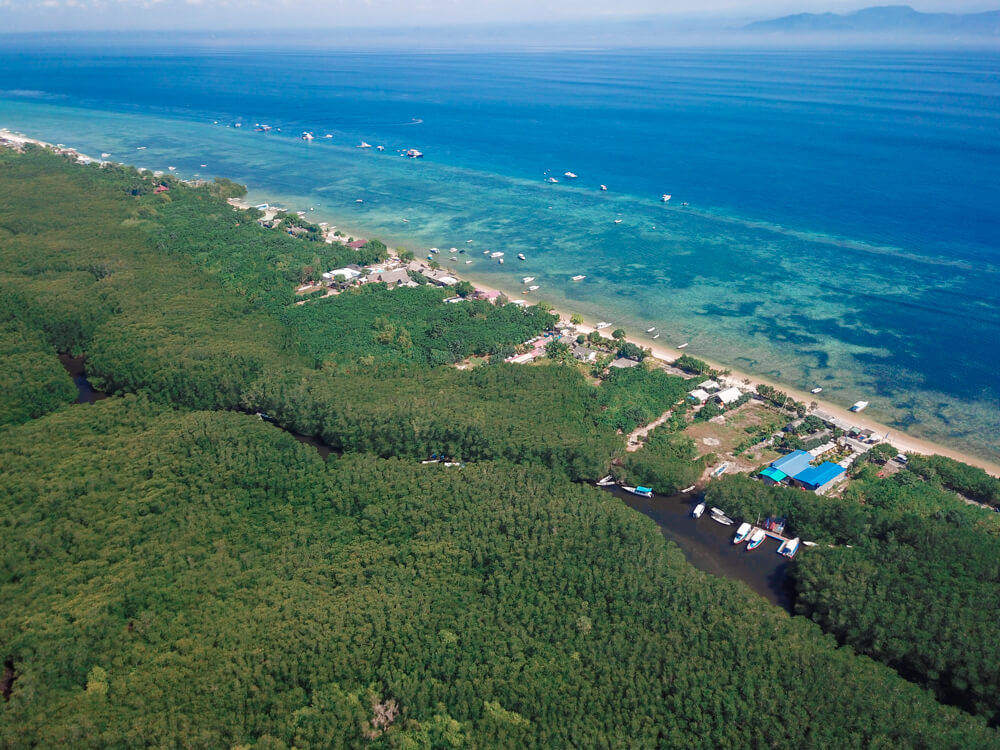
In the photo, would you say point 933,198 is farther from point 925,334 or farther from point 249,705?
point 249,705

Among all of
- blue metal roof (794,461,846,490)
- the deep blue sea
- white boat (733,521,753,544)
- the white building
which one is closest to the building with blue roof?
blue metal roof (794,461,846,490)

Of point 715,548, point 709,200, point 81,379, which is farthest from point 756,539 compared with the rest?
point 709,200

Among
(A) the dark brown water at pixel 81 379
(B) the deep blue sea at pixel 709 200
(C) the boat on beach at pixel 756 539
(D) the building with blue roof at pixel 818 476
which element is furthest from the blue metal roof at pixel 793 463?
(A) the dark brown water at pixel 81 379

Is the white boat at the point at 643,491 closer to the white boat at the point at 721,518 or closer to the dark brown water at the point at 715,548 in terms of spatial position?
the dark brown water at the point at 715,548

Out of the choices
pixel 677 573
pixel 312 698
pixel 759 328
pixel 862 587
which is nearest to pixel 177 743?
pixel 312 698

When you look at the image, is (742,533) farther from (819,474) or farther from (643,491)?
(819,474)

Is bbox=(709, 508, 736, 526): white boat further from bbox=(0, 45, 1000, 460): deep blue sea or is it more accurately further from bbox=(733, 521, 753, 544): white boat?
bbox=(0, 45, 1000, 460): deep blue sea
